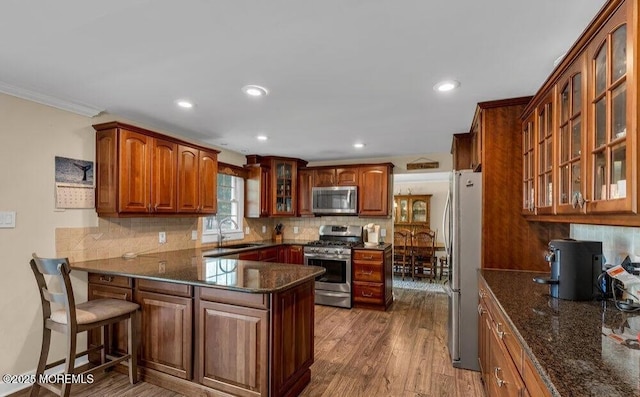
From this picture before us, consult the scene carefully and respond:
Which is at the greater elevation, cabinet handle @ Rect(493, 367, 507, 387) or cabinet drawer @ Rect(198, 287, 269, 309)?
cabinet drawer @ Rect(198, 287, 269, 309)

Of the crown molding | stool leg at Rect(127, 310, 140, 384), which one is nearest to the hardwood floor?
stool leg at Rect(127, 310, 140, 384)

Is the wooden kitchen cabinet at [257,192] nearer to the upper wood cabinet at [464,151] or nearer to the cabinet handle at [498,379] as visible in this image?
the upper wood cabinet at [464,151]

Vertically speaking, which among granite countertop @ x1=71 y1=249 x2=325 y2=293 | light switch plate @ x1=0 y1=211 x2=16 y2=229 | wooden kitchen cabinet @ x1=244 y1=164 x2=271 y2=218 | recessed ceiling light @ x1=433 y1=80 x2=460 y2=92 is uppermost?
recessed ceiling light @ x1=433 y1=80 x2=460 y2=92

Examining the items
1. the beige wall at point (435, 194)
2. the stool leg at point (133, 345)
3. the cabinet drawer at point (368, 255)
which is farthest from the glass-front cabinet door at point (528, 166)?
the beige wall at point (435, 194)

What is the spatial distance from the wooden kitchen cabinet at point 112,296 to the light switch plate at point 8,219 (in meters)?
0.70

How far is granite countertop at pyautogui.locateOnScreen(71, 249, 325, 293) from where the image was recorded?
2.04 metres

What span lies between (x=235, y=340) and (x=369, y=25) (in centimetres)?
208

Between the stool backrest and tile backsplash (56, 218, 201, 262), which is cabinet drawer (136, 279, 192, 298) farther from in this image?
tile backsplash (56, 218, 201, 262)

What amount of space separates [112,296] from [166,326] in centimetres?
66

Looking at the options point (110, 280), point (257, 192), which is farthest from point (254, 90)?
point (257, 192)

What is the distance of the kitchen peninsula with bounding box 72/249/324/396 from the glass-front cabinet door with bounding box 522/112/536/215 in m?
1.65

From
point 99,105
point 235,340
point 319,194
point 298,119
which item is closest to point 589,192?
point 235,340

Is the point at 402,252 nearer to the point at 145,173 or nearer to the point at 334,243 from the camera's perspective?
the point at 334,243

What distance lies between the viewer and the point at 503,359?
61.5 inches
